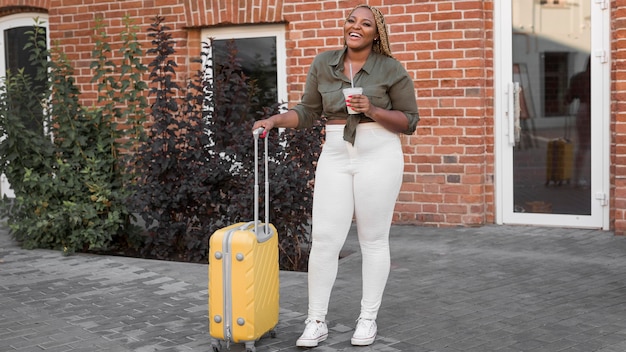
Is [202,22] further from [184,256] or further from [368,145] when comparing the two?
[368,145]

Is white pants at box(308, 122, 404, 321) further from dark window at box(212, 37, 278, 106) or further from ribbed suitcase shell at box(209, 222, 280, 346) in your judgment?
dark window at box(212, 37, 278, 106)

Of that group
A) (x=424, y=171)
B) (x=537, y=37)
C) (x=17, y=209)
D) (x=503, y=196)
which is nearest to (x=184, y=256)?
(x=17, y=209)

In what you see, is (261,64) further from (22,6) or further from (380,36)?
(380,36)

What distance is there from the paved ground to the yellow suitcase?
23cm

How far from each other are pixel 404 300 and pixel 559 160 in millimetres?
3458

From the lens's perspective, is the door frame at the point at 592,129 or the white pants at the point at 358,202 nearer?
the white pants at the point at 358,202

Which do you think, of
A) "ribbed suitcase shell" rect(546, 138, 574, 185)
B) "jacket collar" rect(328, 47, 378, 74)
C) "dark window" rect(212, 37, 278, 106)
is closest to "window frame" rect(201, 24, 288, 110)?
"dark window" rect(212, 37, 278, 106)

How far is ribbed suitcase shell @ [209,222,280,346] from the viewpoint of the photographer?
192 inches

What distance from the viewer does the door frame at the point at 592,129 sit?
28.0ft

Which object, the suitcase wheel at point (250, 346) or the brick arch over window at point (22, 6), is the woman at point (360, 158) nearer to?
the suitcase wheel at point (250, 346)

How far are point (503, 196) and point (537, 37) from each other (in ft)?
5.27

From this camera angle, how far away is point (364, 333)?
5.12 metres

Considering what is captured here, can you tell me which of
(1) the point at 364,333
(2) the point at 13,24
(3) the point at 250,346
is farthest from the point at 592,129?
(2) the point at 13,24

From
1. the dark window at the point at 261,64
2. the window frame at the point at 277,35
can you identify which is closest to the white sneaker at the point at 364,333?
the window frame at the point at 277,35
